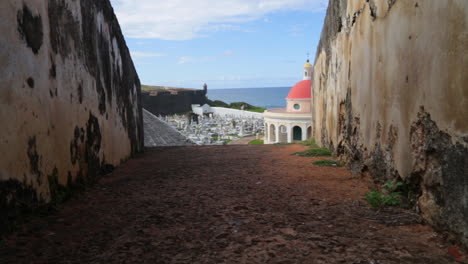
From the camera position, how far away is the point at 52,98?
272cm

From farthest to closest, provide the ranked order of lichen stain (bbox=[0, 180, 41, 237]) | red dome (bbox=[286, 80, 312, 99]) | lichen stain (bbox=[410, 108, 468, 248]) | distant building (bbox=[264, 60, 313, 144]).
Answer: red dome (bbox=[286, 80, 312, 99]) < distant building (bbox=[264, 60, 313, 144]) < lichen stain (bbox=[0, 180, 41, 237]) < lichen stain (bbox=[410, 108, 468, 248])

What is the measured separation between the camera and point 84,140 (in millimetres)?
3426

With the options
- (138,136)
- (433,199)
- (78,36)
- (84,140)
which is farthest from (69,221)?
(138,136)

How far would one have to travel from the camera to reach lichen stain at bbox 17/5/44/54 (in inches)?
91.0

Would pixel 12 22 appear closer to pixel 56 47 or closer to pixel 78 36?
pixel 56 47

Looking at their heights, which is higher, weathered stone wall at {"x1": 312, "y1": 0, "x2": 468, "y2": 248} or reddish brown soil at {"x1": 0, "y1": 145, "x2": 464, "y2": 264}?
weathered stone wall at {"x1": 312, "y1": 0, "x2": 468, "y2": 248}

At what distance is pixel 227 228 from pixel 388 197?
3.71ft

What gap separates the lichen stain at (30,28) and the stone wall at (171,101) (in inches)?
1680

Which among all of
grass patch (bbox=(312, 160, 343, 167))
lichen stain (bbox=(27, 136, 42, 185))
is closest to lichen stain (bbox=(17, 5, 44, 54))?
lichen stain (bbox=(27, 136, 42, 185))

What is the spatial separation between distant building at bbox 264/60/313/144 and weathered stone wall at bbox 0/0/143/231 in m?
22.6

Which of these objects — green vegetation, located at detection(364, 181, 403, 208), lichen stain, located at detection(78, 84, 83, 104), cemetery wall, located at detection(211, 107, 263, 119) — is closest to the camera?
green vegetation, located at detection(364, 181, 403, 208)

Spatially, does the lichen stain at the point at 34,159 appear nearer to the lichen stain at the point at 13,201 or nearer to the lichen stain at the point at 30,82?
the lichen stain at the point at 13,201

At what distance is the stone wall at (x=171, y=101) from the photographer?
46.3 metres

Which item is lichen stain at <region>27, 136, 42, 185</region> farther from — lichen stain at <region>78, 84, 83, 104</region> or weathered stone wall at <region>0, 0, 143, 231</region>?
lichen stain at <region>78, 84, 83, 104</region>
